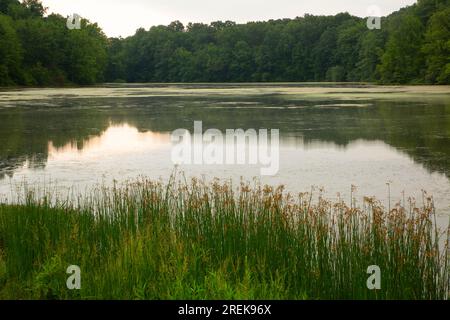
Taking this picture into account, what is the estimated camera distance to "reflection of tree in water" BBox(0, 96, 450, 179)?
653 inches

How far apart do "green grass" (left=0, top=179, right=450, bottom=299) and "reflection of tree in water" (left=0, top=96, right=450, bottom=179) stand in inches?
252

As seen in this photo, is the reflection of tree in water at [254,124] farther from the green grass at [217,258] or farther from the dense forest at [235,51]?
the dense forest at [235,51]

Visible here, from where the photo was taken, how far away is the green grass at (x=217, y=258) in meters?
5.84

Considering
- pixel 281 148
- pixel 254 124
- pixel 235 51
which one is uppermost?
pixel 235 51

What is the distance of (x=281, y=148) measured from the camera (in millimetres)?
17219

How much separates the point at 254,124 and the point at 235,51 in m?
101

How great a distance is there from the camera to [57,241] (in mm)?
6992

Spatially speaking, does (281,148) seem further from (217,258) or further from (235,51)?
(235,51)

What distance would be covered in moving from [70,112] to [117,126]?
7.51 metres

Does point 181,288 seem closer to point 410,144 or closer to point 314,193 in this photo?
point 314,193

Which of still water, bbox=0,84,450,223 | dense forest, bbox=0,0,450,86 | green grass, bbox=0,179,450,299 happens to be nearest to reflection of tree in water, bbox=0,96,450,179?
still water, bbox=0,84,450,223

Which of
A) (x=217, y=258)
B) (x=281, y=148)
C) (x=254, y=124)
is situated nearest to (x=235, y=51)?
(x=254, y=124)

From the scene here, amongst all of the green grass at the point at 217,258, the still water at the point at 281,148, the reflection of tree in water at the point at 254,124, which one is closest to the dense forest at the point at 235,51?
the reflection of tree in water at the point at 254,124

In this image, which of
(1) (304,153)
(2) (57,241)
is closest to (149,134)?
(1) (304,153)
